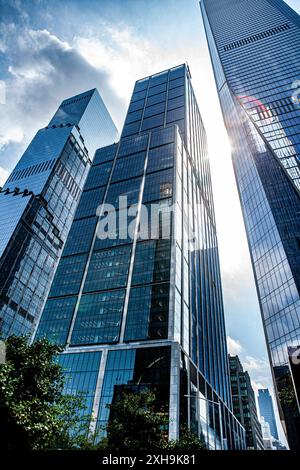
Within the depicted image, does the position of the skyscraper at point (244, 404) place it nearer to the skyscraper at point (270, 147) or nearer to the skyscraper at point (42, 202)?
the skyscraper at point (270, 147)

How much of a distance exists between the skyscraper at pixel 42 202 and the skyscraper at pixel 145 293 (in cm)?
3433

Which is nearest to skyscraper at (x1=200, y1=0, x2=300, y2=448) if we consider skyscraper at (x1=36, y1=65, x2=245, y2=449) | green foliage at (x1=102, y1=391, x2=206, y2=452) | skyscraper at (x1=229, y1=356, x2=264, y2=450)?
skyscraper at (x1=36, y1=65, x2=245, y2=449)

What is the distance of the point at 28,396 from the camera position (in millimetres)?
16547

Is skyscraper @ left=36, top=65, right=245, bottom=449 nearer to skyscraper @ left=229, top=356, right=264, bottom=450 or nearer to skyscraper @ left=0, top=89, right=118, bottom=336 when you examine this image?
skyscraper @ left=229, top=356, right=264, bottom=450

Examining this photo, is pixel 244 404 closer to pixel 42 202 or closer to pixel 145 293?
pixel 145 293

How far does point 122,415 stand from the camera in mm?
30500

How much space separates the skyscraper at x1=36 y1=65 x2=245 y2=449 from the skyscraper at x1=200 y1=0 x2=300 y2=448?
710 inches

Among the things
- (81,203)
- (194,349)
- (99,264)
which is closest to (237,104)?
(81,203)

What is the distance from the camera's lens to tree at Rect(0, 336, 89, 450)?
14.4m

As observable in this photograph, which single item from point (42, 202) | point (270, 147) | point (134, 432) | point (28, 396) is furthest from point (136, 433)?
point (42, 202)

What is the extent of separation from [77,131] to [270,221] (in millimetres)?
128191

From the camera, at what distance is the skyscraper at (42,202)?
113562 millimetres

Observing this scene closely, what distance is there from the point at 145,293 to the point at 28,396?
2078 inches

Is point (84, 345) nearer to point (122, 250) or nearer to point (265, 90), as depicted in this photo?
point (122, 250)
